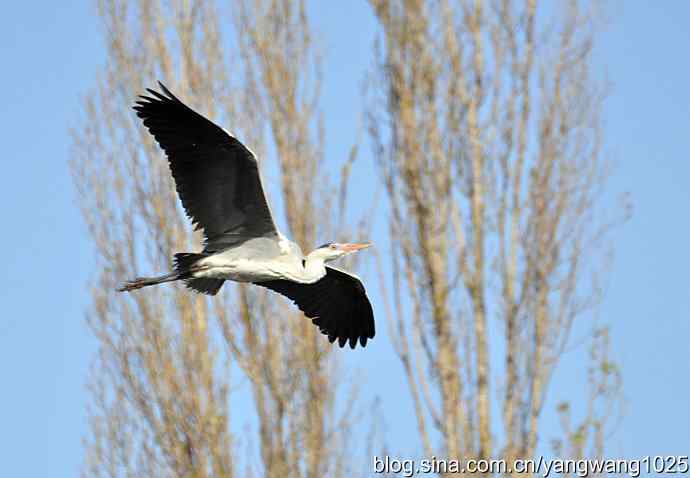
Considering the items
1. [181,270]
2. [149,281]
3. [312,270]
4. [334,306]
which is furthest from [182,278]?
[334,306]

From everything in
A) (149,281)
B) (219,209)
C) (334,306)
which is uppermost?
(219,209)

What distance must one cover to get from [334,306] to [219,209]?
1.30m

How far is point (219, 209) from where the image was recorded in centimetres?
629

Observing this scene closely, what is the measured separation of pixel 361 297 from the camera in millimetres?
7316

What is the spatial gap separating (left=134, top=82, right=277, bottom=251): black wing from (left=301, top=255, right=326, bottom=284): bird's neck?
30 cm

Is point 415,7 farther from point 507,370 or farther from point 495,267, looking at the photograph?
point 507,370

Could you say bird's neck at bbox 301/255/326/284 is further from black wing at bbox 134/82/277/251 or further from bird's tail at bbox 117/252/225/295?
bird's tail at bbox 117/252/225/295

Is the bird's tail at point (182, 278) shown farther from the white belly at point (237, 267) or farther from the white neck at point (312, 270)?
the white neck at point (312, 270)

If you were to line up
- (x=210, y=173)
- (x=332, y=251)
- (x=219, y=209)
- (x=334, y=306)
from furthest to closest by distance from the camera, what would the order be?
(x=334, y=306), (x=332, y=251), (x=219, y=209), (x=210, y=173)

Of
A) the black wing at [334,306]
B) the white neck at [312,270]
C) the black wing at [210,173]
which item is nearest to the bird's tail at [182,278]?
the black wing at [210,173]

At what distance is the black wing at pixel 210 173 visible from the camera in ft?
19.8

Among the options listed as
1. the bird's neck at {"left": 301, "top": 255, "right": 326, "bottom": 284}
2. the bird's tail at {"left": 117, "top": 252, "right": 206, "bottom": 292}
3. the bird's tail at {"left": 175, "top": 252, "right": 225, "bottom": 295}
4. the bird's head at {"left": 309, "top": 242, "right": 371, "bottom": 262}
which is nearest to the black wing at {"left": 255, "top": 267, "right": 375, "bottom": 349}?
the bird's head at {"left": 309, "top": 242, "right": 371, "bottom": 262}

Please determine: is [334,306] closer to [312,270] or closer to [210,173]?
[312,270]

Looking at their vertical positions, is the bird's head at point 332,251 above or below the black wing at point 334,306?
above
